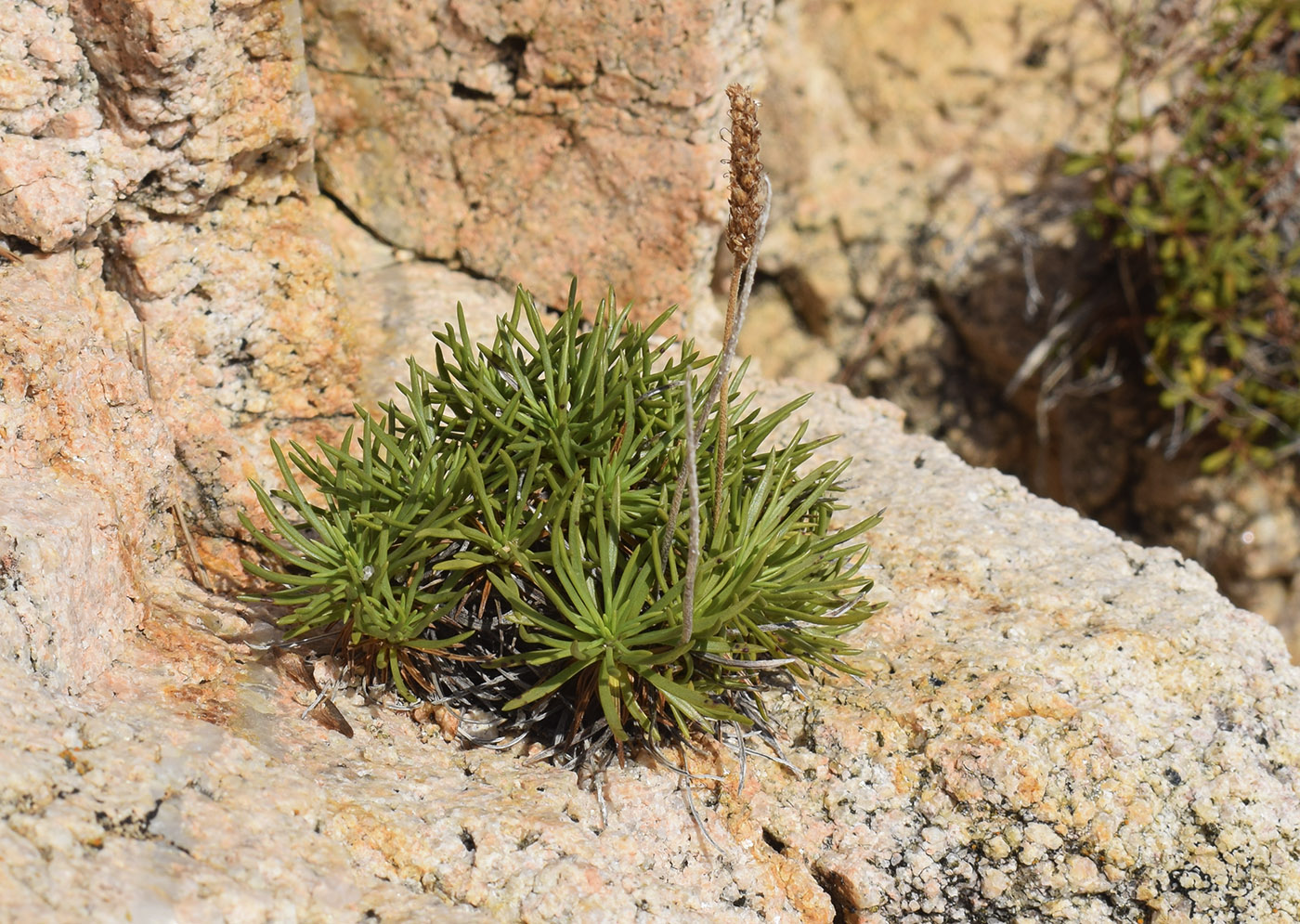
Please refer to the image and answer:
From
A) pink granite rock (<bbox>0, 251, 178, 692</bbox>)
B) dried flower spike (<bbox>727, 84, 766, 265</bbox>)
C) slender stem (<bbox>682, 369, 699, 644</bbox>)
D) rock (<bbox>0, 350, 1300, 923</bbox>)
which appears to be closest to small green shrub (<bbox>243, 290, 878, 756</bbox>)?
slender stem (<bbox>682, 369, 699, 644</bbox>)

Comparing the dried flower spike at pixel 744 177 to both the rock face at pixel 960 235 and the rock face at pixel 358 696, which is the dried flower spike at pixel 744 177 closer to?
the rock face at pixel 358 696

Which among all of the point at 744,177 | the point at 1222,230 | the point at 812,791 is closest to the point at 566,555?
the point at 812,791

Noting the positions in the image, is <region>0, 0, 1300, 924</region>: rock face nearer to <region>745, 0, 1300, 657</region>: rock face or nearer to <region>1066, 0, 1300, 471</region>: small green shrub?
<region>1066, 0, 1300, 471</region>: small green shrub

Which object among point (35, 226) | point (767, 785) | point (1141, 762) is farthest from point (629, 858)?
point (35, 226)

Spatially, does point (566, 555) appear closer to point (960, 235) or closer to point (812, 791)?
point (812, 791)

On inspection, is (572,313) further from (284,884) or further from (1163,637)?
(1163,637)
